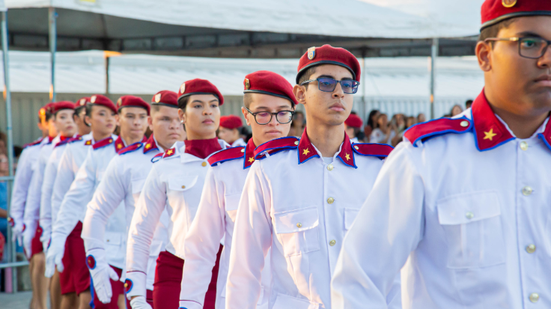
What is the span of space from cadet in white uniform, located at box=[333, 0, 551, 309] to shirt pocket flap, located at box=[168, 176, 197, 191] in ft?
7.44

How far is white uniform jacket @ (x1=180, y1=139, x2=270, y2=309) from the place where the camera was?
293cm

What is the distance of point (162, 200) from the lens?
3.80 meters

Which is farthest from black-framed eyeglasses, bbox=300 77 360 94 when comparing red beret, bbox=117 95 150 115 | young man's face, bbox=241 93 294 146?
red beret, bbox=117 95 150 115

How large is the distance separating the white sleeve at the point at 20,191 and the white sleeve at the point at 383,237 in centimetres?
645

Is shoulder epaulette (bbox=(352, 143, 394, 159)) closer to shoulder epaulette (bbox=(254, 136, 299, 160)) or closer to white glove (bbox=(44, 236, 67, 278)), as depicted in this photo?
shoulder epaulette (bbox=(254, 136, 299, 160))

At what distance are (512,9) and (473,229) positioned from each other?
0.52 meters

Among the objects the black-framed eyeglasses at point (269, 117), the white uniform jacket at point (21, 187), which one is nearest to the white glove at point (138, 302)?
the black-framed eyeglasses at point (269, 117)

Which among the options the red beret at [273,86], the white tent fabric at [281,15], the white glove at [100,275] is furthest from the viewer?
the white tent fabric at [281,15]

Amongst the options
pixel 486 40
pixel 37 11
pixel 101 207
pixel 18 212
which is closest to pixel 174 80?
pixel 37 11

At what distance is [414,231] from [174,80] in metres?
13.2

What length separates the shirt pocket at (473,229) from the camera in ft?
4.79

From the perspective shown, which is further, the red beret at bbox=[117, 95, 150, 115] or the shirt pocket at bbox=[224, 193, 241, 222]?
the red beret at bbox=[117, 95, 150, 115]

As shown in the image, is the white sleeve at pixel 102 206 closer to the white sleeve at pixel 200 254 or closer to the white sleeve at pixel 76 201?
the white sleeve at pixel 76 201

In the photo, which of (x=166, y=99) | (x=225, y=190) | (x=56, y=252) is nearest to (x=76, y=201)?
(x=56, y=252)
